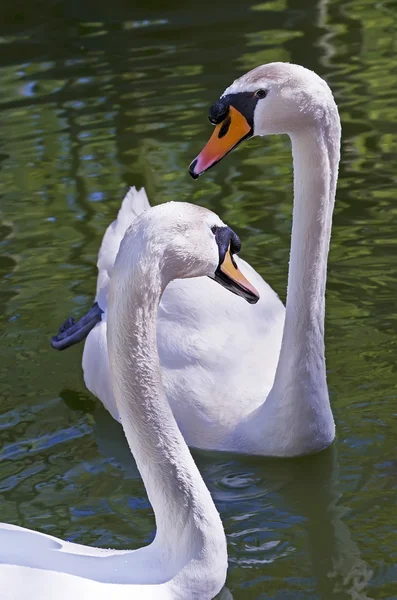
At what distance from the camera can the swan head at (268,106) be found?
4.36 meters

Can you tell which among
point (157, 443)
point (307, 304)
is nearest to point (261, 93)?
point (307, 304)

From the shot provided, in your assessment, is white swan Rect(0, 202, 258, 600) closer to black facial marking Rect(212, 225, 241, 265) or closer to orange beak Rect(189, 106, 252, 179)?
black facial marking Rect(212, 225, 241, 265)

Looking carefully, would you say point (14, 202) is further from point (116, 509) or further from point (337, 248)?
point (116, 509)

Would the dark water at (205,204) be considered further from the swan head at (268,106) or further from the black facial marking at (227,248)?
the swan head at (268,106)

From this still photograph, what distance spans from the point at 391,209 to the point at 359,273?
100 cm


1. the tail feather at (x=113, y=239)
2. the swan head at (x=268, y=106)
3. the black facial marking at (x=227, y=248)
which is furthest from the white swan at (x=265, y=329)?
the black facial marking at (x=227, y=248)

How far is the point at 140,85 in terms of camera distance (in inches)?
432

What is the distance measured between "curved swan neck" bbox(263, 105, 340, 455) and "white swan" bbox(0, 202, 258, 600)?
825mm

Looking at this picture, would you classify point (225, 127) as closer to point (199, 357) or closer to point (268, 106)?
point (268, 106)

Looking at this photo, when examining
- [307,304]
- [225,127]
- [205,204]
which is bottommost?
[205,204]

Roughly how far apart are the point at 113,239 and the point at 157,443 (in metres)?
2.43

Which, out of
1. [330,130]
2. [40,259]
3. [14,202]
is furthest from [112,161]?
[330,130]

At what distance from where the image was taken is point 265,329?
5.39m

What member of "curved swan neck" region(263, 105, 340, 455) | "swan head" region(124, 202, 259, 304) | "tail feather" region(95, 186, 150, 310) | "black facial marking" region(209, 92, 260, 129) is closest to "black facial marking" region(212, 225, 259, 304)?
"swan head" region(124, 202, 259, 304)
